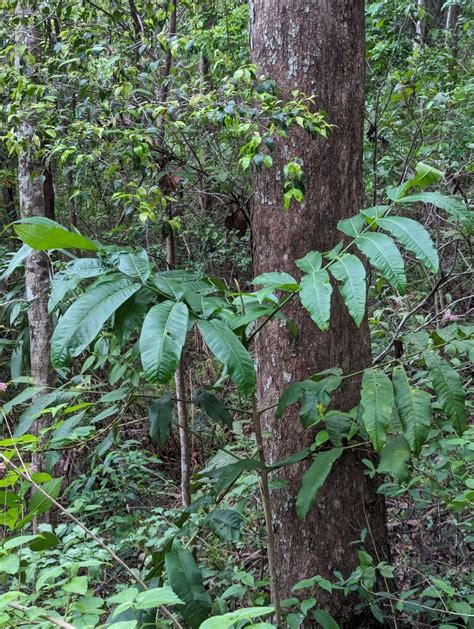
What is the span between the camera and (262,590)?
2.85 meters

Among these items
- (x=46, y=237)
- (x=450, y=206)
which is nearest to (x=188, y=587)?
(x=46, y=237)

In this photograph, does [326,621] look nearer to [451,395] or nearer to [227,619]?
[451,395]

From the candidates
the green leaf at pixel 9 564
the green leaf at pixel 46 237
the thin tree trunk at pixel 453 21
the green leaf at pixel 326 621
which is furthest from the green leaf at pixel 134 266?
the thin tree trunk at pixel 453 21

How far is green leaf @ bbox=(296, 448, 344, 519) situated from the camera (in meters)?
2.07

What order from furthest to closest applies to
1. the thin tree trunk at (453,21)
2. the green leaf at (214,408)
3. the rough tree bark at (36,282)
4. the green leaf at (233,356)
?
1. the thin tree trunk at (453,21)
2. the rough tree bark at (36,282)
3. the green leaf at (214,408)
4. the green leaf at (233,356)

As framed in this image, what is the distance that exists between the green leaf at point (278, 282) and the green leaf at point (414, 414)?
433 mm

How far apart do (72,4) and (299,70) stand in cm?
202

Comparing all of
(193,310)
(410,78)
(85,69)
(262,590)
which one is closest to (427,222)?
(410,78)

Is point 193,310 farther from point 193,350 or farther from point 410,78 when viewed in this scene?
point 193,350

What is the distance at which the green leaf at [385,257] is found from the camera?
1597mm

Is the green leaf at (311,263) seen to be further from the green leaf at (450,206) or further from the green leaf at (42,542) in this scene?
the green leaf at (42,542)

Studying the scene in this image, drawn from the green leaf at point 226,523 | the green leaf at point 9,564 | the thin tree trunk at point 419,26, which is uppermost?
the thin tree trunk at point 419,26

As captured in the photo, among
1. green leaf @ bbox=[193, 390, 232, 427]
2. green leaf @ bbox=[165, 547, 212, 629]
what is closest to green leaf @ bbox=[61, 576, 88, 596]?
green leaf @ bbox=[165, 547, 212, 629]

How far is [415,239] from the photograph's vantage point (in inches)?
65.0
